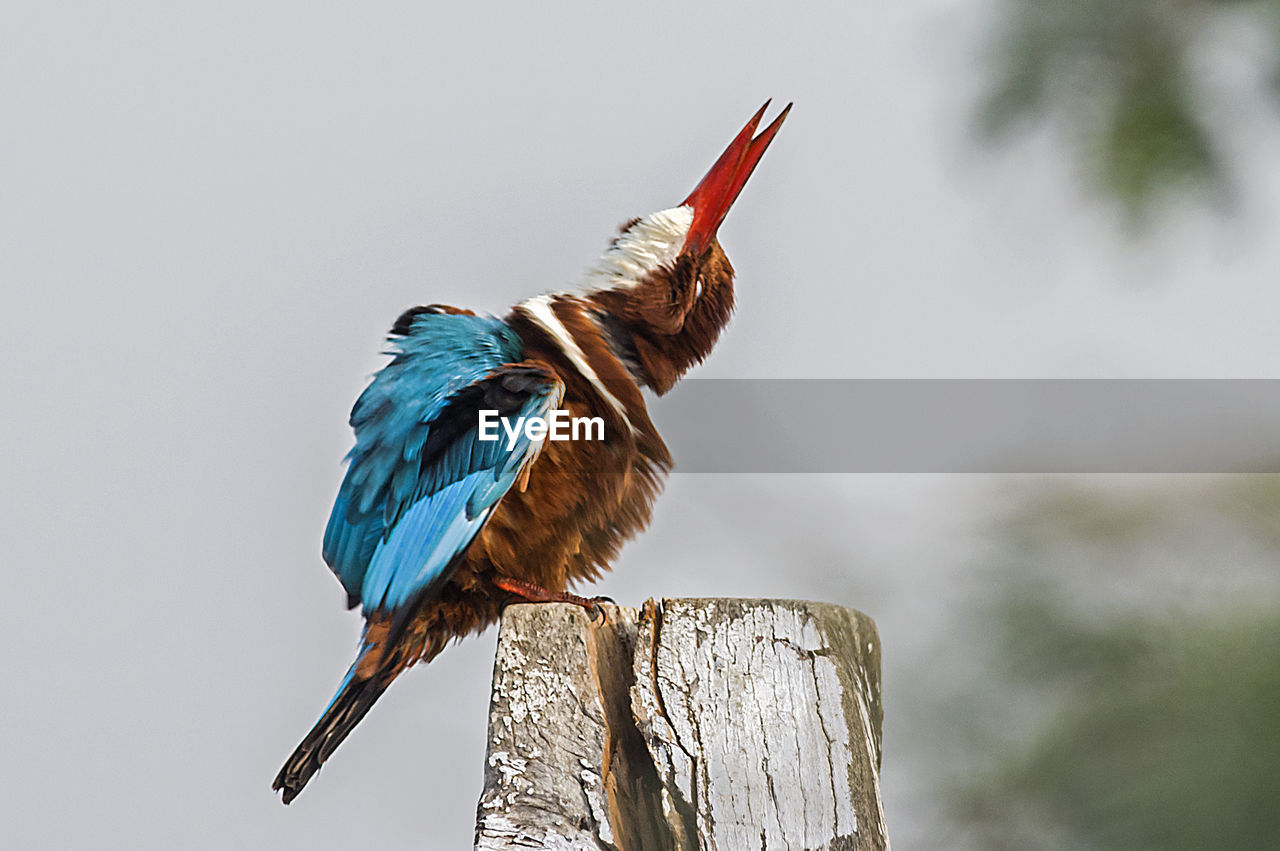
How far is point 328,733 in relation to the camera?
94 cm

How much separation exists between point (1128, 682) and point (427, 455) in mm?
912

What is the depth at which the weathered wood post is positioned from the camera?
700 millimetres

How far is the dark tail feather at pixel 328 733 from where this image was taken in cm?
94

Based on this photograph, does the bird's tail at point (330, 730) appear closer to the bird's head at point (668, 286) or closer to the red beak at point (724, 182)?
Answer: the bird's head at point (668, 286)

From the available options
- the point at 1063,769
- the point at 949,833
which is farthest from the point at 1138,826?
the point at 949,833

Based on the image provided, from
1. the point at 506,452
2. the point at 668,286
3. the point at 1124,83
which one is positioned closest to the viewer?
the point at 506,452

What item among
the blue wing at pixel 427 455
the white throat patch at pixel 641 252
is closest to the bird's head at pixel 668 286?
the white throat patch at pixel 641 252

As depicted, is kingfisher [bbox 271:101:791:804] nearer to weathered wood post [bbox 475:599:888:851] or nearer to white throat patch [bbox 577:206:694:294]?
white throat patch [bbox 577:206:694:294]

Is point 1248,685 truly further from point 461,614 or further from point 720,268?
point 461,614

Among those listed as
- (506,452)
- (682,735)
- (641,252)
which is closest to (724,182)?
(641,252)

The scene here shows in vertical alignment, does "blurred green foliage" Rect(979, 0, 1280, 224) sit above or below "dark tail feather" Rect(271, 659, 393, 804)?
above

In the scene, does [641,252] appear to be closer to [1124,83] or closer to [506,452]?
[506,452]

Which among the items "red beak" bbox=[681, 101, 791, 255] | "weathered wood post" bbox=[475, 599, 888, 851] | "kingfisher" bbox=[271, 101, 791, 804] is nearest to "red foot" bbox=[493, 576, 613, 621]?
"kingfisher" bbox=[271, 101, 791, 804]

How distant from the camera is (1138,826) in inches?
45.5
